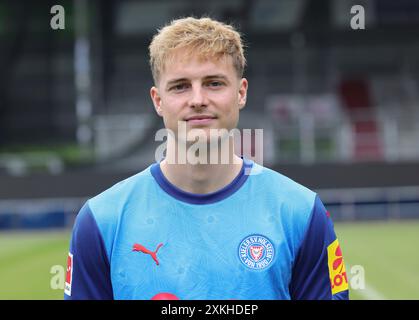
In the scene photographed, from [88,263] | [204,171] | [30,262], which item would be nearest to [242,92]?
[204,171]

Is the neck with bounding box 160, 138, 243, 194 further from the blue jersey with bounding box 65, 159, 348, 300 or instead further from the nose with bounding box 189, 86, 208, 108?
the nose with bounding box 189, 86, 208, 108

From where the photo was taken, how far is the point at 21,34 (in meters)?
27.4

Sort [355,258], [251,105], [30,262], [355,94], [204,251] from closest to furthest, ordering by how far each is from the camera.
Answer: [204,251] → [355,258] → [30,262] → [251,105] → [355,94]

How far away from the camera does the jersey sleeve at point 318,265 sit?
9.86 ft

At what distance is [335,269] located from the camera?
3.05m

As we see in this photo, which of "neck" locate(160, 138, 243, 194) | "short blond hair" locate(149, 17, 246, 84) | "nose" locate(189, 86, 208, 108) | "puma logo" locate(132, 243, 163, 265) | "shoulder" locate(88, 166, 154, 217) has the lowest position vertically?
"puma logo" locate(132, 243, 163, 265)

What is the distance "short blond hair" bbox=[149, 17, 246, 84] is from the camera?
116 inches

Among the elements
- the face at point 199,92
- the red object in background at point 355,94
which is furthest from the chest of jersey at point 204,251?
the red object in background at point 355,94

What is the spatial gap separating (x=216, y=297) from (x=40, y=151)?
71.6 feet

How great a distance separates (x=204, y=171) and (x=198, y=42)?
19.8 inches

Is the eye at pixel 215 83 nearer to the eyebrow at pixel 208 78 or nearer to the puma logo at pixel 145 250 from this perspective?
the eyebrow at pixel 208 78

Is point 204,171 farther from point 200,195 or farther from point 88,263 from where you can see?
point 88,263

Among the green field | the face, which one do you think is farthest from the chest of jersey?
the green field
